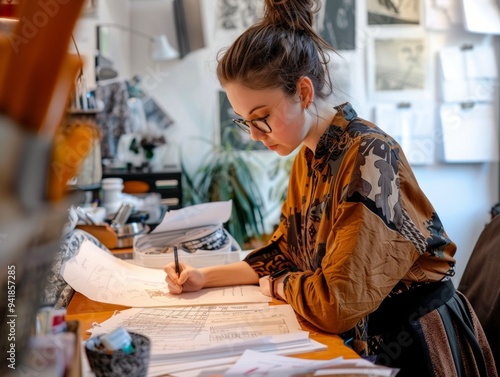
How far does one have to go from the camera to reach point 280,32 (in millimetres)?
1365

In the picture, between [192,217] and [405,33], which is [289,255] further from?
[405,33]

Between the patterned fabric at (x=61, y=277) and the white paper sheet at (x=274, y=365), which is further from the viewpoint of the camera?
the patterned fabric at (x=61, y=277)

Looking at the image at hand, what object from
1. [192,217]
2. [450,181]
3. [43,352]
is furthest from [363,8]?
[43,352]

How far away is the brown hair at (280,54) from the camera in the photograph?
4.38 feet

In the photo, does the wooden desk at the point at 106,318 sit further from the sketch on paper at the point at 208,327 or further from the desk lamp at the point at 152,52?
the desk lamp at the point at 152,52

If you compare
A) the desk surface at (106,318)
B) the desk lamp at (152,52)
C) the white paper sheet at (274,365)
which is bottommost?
the desk surface at (106,318)

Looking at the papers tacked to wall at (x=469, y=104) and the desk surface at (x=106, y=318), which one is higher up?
the papers tacked to wall at (x=469, y=104)

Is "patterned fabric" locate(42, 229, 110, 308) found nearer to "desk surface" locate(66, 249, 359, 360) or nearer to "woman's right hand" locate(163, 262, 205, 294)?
"desk surface" locate(66, 249, 359, 360)

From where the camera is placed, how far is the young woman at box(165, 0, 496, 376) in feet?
3.76

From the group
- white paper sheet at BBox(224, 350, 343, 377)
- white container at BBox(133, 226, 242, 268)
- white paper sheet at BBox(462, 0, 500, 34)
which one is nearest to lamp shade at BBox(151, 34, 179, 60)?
white paper sheet at BBox(462, 0, 500, 34)

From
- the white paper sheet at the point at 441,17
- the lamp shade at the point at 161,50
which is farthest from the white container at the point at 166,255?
the white paper sheet at the point at 441,17

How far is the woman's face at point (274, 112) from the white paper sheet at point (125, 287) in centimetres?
37

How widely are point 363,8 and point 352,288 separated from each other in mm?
3484

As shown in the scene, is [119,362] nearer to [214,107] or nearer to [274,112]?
[274,112]
